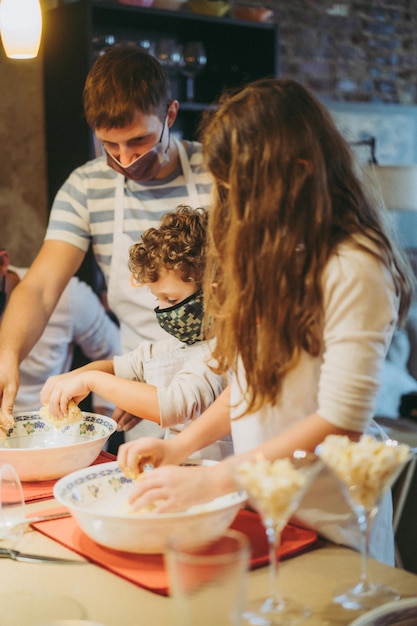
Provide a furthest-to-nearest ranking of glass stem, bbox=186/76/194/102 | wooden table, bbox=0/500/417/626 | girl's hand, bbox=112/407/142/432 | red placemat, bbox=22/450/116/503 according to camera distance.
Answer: glass stem, bbox=186/76/194/102 < girl's hand, bbox=112/407/142/432 < red placemat, bbox=22/450/116/503 < wooden table, bbox=0/500/417/626

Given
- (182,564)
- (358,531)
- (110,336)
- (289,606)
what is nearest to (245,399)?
(358,531)

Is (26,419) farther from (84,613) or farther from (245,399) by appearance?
(84,613)

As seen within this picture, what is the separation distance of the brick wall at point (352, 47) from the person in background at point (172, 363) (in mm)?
3204

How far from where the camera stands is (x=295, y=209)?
1342mm

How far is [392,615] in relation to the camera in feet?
3.59

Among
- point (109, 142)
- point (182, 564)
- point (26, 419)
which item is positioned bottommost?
point (26, 419)

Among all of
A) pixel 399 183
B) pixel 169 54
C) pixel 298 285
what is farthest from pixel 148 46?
pixel 298 285

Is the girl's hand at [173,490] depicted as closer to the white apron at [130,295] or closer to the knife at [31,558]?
the knife at [31,558]

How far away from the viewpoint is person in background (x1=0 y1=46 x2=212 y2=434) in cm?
218

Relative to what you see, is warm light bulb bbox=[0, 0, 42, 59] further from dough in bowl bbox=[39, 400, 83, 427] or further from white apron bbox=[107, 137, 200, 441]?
dough in bowl bbox=[39, 400, 83, 427]

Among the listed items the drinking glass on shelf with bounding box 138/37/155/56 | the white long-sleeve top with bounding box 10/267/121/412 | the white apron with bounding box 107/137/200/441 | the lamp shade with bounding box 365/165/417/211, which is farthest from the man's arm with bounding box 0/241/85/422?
the lamp shade with bounding box 365/165/417/211

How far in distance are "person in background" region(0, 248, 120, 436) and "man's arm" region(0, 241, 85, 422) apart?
374mm

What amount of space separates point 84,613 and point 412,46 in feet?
16.0

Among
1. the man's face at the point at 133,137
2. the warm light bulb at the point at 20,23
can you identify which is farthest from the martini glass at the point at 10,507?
the man's face at the point at 133,137
